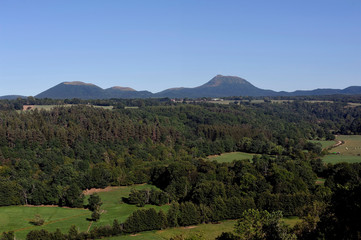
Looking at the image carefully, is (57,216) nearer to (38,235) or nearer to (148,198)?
(38,235)

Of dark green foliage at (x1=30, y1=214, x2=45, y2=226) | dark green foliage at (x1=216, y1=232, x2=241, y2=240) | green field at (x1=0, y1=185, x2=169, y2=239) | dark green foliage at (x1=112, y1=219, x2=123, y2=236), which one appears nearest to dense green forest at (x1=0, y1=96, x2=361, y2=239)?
dark green foliage at (x1=112, y1=219, x2=123, y2=236)

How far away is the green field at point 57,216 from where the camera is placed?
5550cm

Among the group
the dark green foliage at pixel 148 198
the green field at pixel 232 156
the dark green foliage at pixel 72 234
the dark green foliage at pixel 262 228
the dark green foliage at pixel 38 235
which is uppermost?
the dark green foliage at pixel 262 228

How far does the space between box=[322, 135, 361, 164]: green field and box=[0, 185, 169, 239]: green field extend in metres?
58.9

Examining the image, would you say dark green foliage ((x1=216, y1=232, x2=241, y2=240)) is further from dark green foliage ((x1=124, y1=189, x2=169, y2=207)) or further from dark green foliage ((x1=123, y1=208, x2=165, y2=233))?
dark green foliage ((x1=124, y1=189, x2=169, y2=207))

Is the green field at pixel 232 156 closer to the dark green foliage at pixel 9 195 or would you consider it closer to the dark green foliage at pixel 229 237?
the dark green foliage at pixel 9 195

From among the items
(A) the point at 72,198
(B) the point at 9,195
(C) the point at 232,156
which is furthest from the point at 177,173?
(C) the point at 232,156

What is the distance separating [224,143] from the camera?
4978 inches

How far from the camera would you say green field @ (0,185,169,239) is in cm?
5550

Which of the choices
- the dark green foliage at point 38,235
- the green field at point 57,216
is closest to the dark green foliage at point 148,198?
the green field at point 57,216

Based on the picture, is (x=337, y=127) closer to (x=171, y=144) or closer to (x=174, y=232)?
(x=171, y=144)

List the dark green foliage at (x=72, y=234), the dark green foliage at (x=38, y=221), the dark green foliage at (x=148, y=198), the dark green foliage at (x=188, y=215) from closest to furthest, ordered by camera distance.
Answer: the dark green foliage at (x=72, y=234) < the dark green foliage at (x=188, y=215) < the dark green foliage at (x=38, y=221) < the dark green foliage at (x=148, y=198)

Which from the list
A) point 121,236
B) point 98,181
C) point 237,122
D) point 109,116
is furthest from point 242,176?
point 237,122

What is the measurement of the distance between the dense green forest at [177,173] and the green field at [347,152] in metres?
5.25
